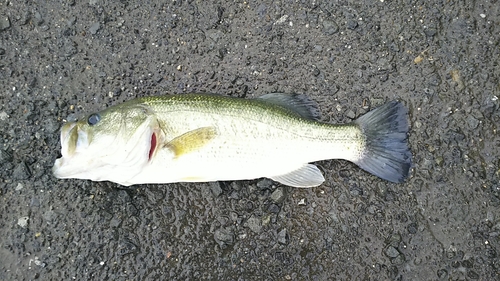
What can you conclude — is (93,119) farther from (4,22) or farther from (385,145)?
(385,145)

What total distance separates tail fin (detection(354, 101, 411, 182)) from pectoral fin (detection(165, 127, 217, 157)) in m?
1.21

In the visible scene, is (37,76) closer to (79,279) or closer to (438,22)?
(79,279)

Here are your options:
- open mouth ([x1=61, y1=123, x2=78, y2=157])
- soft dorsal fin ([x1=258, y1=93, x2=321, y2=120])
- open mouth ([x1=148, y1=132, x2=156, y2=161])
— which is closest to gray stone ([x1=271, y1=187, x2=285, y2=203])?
soft dorsal fin ([x1=258, y1=93, x2=321, y2=120])

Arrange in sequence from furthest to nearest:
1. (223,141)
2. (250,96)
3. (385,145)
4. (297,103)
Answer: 1. (250,96)
2. (297,103)
3. (385,145)
4. (223,141)

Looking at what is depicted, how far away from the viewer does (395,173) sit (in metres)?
3.32

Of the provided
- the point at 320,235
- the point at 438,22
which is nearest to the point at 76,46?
the point at 320,235

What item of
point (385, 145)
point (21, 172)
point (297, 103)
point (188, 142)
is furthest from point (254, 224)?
point (21, 172)

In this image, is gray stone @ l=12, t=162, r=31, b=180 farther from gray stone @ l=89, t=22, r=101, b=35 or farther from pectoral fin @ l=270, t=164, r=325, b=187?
pectoral fin @ l=270, t=164, r=325, b=187

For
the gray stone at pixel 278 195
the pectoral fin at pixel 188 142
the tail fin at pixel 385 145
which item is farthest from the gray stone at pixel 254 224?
the tail fin at pixel 385 145

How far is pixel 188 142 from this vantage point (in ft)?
9.95

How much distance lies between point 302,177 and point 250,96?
2.71 feet

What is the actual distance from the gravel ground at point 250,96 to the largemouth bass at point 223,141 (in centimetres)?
24

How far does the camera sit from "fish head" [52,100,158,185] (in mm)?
2971

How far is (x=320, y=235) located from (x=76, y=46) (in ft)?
8.53
